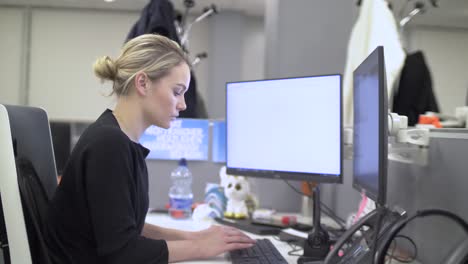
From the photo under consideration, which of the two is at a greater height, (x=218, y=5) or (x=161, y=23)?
(x=218, y=5)

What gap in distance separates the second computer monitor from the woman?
32 centimetres

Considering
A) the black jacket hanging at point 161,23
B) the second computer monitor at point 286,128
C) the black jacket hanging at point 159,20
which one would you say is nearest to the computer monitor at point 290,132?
the second computer monitor at point 286,128

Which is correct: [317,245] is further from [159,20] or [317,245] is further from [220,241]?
[159,20]

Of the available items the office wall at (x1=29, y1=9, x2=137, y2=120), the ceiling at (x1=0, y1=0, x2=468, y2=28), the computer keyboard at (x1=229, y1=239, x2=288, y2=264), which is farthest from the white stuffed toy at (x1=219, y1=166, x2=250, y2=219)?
the office wall at (x1=29, y1=9, x2=137, y2=120)

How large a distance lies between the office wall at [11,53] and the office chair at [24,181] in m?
5.13

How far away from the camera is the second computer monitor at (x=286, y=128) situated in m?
1.24

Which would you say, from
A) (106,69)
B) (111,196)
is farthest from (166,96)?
(111,196)

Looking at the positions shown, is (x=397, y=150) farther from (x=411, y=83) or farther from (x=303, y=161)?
(x=411, y=83)

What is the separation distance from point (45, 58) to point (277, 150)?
5.09 meters

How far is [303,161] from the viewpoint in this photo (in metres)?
1.30

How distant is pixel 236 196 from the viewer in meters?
1.70

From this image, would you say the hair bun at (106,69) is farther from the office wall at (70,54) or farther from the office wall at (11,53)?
→ the office wall at (11,53)

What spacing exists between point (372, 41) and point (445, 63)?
3.08 m

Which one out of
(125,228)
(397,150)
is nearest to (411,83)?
(397,150)
